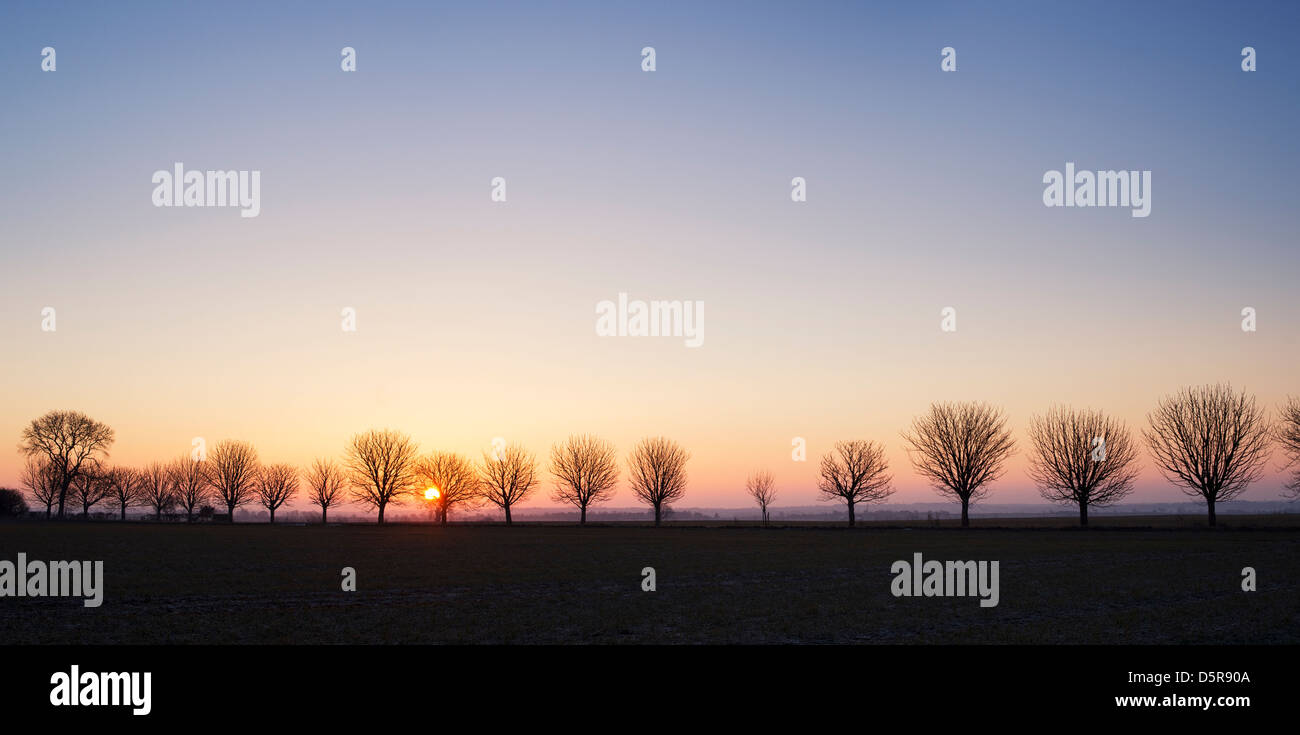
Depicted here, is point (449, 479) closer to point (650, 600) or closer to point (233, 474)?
point (233, 474)

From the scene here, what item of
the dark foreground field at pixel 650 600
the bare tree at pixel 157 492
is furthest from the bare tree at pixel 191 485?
the dark foreground field at pixel 650 600

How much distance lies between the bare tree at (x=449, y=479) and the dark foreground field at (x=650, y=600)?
93.3 m

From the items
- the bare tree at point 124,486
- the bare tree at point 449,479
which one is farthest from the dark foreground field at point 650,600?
the bare tree at point 124,486

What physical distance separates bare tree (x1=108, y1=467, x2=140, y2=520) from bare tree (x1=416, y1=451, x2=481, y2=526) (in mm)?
64722

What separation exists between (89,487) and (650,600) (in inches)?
6397

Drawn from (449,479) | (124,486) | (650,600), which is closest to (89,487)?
(124,486)

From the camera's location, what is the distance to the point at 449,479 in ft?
482

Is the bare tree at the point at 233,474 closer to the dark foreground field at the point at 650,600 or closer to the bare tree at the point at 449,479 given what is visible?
the bare tree at the point at 449,479

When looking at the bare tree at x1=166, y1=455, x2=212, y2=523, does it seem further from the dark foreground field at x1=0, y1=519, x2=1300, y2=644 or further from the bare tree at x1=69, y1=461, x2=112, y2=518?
the dark foreground field at x1=0, y1=519, x2=1300, y2=644

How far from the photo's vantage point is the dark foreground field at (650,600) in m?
20.4

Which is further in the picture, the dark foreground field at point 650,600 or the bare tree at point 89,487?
the bare tree at point 89,487

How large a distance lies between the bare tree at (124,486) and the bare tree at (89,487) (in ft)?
9.47

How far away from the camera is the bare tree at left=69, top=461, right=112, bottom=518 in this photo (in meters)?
145
